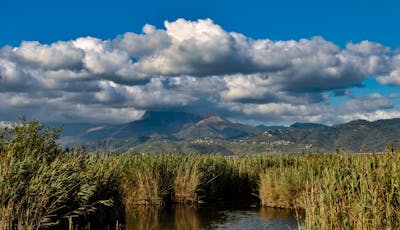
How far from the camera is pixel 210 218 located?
29.6 meters

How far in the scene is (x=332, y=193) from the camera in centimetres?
1623

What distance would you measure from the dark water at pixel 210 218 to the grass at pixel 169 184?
1.51 m

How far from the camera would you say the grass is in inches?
611

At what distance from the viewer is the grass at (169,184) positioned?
15507 millimetres

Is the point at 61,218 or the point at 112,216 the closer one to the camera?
the point at 61,218

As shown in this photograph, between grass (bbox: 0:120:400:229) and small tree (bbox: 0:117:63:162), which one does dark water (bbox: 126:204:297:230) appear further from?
small tree (bbox: 0:117:63:162)

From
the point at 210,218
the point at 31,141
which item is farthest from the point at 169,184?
the point at 31,141

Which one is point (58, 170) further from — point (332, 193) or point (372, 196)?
point (372, 196)

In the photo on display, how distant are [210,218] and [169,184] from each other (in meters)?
6.32

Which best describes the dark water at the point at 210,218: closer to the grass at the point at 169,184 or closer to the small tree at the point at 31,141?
the grass at the point at 169,184

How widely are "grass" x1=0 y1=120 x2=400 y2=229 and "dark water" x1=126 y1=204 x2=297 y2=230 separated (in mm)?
Answer: 1506

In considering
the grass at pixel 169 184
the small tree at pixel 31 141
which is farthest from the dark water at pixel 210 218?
the small tree at pixel 31 141

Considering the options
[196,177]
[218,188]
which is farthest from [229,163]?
[196,177]

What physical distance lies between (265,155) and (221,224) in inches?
780
